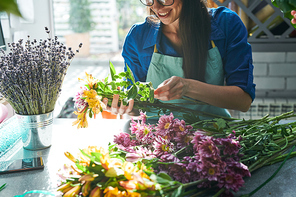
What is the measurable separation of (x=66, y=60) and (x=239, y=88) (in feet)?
2.33

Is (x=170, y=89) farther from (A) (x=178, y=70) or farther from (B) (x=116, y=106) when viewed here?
(A) (x=178, y=70)

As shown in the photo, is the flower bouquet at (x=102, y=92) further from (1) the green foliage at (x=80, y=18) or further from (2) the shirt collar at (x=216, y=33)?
(1) the green foliage at (x=80, y=18)

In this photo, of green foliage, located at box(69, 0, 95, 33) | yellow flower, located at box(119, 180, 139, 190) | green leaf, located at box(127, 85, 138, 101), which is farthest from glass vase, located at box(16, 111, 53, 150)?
green foliage, located at box(69, 0, 95, 33)

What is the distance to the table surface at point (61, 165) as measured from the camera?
685 millimetres

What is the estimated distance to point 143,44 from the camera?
1.38m

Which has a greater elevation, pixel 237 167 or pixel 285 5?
pixel 285 5

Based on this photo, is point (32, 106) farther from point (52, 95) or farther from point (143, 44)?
point (143, 44)

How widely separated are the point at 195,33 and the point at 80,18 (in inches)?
183

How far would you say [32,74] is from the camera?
85cm

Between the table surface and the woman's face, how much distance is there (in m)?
0.47

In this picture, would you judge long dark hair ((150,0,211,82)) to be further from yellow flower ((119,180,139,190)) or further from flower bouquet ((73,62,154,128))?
yellow flower ((119,180,139,190))

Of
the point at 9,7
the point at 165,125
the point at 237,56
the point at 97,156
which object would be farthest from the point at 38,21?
the point at 9,7

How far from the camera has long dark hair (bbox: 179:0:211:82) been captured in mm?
1269

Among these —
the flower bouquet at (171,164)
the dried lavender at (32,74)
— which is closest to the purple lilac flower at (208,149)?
the flower bouquet at (171,164)
